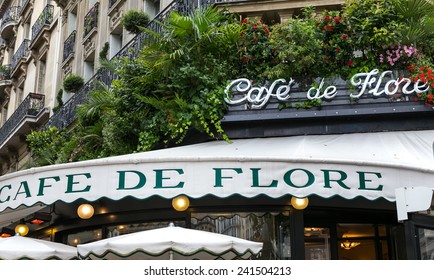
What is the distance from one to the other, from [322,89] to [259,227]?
8.96 feet

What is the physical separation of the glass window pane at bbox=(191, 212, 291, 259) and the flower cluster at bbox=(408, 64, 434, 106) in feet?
10.3

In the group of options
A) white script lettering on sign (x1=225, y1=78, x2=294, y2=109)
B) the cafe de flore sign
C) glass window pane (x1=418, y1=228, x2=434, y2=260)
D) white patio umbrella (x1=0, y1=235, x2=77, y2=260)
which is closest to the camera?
the cafe de flore sign

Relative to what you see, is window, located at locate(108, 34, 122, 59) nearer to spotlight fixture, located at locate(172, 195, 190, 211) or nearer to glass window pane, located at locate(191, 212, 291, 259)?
glass window pane, located at locate(191, 212, 291, 259)

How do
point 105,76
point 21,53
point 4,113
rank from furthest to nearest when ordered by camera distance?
point 4,113, point 21,53, point 105,76


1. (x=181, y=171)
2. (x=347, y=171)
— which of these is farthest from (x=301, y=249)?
(x=181, y=171)

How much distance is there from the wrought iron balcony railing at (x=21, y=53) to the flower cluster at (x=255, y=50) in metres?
19.6

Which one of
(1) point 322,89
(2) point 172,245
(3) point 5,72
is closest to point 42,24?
(3) point 5,72

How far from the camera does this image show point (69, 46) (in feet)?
78.3

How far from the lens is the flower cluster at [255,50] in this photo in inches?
463

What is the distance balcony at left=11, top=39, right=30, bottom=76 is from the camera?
29116 mm

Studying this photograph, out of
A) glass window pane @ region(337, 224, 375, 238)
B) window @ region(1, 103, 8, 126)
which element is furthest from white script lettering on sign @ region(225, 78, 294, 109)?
window @ region(1, 103, 8, 126)

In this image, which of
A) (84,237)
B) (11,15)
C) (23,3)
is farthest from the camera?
(11,15)

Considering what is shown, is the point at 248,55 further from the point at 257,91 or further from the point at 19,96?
the point at 19,96
